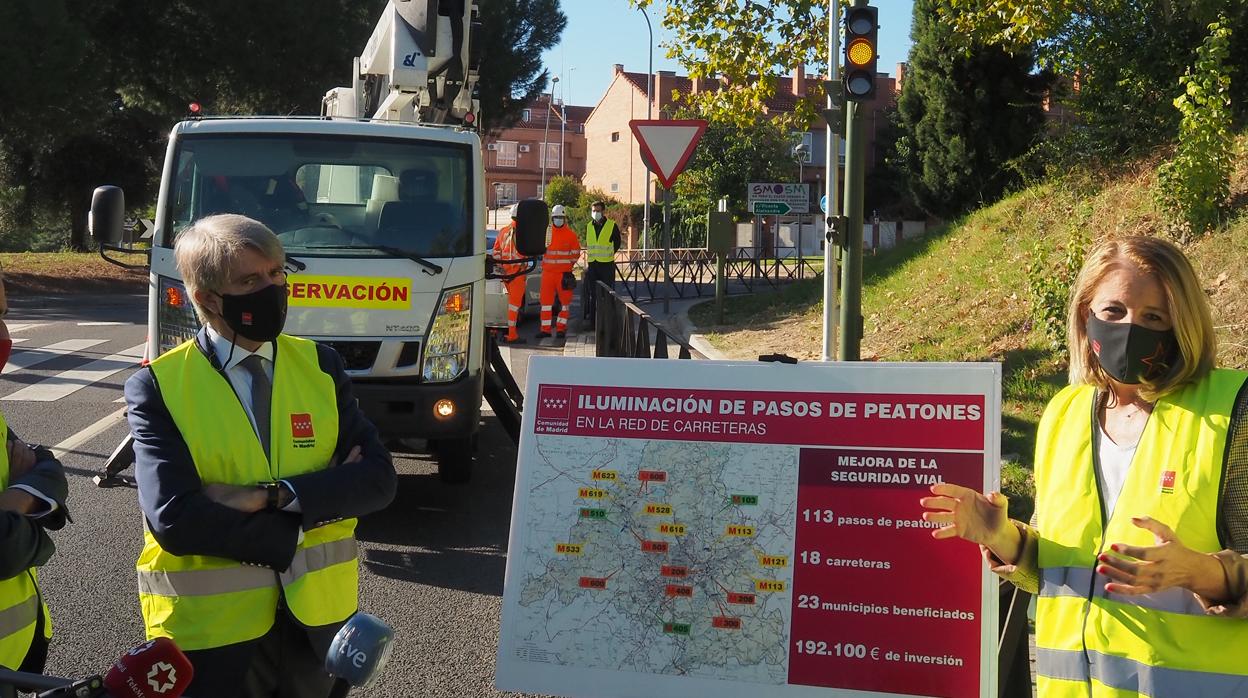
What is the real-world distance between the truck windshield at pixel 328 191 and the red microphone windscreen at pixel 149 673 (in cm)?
568

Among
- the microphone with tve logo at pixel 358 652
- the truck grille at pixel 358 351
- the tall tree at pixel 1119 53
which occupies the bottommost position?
the microphone with tve logo at pixel 358 652

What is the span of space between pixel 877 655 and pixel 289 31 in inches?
1131

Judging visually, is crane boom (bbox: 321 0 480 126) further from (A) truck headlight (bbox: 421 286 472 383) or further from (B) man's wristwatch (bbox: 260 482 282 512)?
(B) man's wristwatch (bbox: 260 482 282 512)

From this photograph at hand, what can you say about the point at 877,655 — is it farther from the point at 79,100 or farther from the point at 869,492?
the point at 79,100

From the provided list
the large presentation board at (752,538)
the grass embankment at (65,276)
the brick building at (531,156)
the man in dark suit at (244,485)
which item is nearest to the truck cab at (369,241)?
the large presentation board at (752,538)

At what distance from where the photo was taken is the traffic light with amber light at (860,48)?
938 cm

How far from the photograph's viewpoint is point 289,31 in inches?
1147

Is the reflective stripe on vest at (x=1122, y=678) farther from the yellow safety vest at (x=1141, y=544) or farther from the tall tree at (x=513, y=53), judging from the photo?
the tall tree at (x=513, y=53)

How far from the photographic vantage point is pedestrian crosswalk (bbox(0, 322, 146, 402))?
479 inches

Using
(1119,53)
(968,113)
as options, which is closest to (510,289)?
(1119,53)

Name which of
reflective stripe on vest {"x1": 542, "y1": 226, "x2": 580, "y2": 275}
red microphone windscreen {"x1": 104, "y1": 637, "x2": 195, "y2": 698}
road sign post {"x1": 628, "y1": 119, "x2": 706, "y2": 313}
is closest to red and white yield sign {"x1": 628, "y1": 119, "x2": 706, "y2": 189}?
road sign post {"x1": 628, "y1": 119, "x2": 706, "y2": 313}

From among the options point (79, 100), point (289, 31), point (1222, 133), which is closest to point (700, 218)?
point (289, 31)

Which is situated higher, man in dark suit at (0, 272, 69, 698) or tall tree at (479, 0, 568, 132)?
tall tree at (479, 0, 568, 132)

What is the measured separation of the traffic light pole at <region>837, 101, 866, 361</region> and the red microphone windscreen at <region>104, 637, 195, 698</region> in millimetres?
8093
